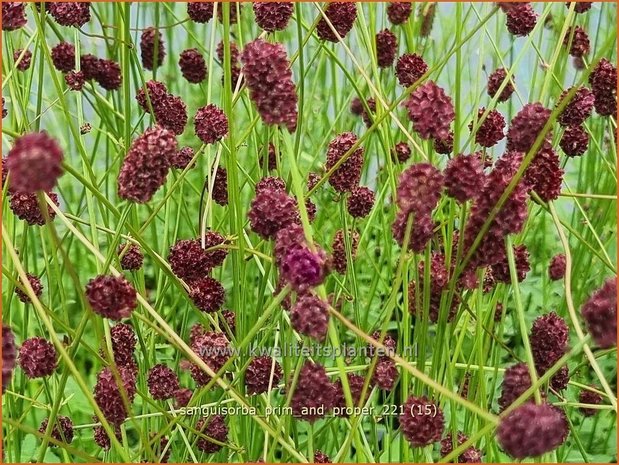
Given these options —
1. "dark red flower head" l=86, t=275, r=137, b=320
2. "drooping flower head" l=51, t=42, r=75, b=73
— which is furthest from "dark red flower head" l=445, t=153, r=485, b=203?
"drooping flower head" l=51, t=42, r=75, b=73

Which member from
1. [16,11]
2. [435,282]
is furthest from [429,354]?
[16,11]

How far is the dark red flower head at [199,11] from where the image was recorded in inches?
36.5

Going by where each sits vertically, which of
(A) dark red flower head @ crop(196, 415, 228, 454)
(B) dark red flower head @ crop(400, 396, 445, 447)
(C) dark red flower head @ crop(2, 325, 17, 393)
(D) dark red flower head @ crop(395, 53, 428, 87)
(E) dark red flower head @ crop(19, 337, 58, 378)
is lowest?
(A) dark red flower head @ crop(196, 415, 228, 454)

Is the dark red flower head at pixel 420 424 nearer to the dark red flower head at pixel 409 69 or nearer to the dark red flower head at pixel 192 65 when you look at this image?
the dark red flower head at pixel 409 69

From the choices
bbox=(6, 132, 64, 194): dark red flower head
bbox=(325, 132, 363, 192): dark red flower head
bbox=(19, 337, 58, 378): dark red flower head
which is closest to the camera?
bbox=(6, 132, 64, 194): dark red flower head

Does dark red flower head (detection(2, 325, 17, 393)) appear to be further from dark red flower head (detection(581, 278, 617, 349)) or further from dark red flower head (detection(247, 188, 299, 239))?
dark red flower head (detection(581, 278, 617, 349))

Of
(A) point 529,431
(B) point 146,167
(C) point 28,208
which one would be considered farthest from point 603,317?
(C) point 28,208

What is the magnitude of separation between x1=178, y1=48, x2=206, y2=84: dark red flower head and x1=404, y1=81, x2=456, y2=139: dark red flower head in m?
0.51

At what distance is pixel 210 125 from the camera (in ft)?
2.46

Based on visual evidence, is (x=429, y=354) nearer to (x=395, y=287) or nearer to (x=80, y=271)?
(x=395, y=287)

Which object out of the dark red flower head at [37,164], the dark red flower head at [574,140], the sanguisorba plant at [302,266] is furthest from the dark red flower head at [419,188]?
the dark red flower head at [574,140]

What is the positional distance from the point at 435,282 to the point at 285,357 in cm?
14

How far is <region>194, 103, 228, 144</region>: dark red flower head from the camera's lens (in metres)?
0.75

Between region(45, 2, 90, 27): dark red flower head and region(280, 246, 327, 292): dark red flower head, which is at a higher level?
region(45, 2, 90, 27): dark red flower head
